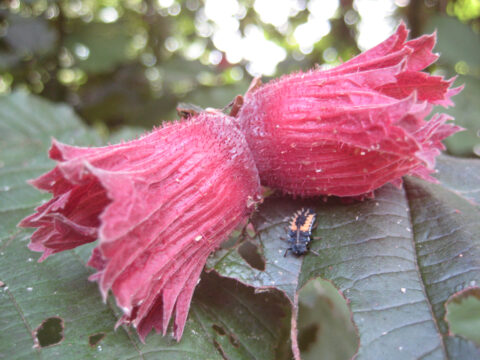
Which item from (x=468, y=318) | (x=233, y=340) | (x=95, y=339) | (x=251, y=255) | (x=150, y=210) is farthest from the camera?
(x=468, y=318)

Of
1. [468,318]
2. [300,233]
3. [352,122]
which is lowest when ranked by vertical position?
[468,318]

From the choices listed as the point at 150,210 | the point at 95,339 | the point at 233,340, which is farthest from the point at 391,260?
the point at 95,339

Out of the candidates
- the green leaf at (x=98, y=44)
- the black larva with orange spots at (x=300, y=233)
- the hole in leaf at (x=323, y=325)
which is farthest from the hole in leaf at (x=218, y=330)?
the green leaf at (x=98, y=44)

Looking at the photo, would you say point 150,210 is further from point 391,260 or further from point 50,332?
point 391,260

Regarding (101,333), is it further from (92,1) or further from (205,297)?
(92,1)

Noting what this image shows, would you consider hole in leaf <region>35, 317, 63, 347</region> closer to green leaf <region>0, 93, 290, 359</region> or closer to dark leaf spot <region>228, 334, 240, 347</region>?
green leaf <region>0, 93, 290, 359</region>

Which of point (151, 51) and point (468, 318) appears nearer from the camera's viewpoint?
point (468, 318)

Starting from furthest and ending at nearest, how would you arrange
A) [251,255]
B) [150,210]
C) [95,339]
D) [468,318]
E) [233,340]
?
[468,318]
[251,255]
[233,340]
[95,339]
[150,210]
